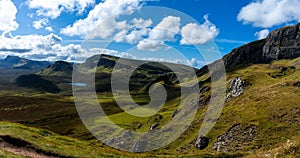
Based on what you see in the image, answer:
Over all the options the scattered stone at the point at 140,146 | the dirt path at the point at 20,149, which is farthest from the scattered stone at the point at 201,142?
the dirt path at the point at 20,149

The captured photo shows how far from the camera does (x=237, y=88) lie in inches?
4818

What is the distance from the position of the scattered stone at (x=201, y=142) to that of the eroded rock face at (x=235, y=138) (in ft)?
10.3

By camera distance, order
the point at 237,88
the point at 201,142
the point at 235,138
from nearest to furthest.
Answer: the point at 235,138 → the point at 201,142 → the point at 237,88

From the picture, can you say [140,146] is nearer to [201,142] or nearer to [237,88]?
[201,142]

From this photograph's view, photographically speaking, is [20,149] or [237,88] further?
[237,88]

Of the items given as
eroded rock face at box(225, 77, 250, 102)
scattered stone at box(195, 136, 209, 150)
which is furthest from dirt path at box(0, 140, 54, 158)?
eroded rock face at box(225, 77, 250, 102)

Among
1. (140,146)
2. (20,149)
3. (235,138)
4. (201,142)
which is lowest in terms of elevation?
(140,146)

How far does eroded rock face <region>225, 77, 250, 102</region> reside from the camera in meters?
117

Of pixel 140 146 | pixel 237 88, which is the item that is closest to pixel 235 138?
pixel 140 146

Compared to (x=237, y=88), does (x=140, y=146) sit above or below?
below

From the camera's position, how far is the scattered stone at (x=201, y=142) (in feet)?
263

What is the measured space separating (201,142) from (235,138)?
405 inches

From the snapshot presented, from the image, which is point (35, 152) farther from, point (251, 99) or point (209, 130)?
point (251, 99)

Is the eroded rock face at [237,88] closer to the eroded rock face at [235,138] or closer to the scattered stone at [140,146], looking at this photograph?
the eroded rock face at [235,138]
